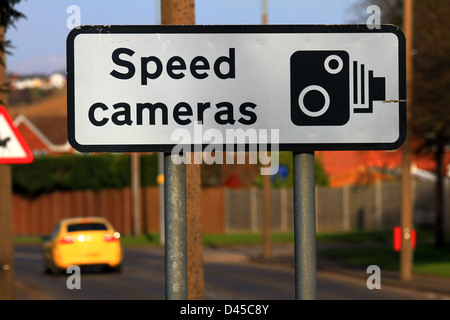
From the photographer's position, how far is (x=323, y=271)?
26.1 metres

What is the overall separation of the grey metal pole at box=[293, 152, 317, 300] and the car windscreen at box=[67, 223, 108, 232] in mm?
22108

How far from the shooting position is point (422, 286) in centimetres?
2039

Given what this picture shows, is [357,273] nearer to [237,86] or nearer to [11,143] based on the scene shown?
[11,143]

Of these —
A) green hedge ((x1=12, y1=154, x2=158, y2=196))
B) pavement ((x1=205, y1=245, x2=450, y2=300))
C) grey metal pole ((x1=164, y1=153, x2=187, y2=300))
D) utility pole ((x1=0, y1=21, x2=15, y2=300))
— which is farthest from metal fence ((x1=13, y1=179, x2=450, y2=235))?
grey metal pole ((x1=164, y1=153, x2=187, y2=300))

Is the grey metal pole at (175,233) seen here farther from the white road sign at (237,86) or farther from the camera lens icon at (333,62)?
the camera lens icon at (333,62)

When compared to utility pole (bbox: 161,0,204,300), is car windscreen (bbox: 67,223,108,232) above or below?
below

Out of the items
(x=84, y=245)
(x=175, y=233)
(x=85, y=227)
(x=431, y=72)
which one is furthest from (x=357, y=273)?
(x=175, y=233)

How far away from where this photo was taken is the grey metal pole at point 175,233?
134 inches

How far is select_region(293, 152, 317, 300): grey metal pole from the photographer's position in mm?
3434

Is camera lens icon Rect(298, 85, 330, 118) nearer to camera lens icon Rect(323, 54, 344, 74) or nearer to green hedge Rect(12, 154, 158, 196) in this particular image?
camera lens icon Rect(323, 54, 344, 74)

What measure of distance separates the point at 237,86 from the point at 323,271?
23.0m

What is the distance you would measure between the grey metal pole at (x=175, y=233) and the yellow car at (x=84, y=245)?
21.7 m

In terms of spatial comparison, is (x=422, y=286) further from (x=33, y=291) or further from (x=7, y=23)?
(x=7, y=23)
